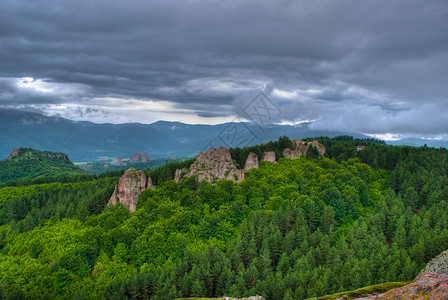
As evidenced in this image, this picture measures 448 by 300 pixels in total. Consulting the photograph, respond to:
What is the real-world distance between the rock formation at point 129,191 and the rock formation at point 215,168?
13.7m

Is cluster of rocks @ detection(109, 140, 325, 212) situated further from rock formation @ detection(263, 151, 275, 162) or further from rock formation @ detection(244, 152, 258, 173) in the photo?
rock formation @ detection(263, 151, 275, 162)

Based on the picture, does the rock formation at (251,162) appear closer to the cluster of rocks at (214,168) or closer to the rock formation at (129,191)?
the cluster of rocks at (214,168)

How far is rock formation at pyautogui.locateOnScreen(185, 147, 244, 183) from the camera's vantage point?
71125mm

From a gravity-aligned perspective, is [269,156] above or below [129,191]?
above

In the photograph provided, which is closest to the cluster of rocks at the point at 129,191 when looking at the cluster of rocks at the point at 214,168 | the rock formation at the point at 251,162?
the cluster of rocks at the point at 214,168

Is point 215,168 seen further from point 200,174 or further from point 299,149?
point 299,149

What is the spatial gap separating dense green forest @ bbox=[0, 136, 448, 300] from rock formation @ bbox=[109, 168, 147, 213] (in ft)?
6.14

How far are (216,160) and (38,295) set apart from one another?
151 feet

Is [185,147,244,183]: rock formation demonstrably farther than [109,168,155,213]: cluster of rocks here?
Yes

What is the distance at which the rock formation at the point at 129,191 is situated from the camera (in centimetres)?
6375

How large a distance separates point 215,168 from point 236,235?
888 inches

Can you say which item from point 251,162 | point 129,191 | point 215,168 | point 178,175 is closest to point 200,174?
point 215,168

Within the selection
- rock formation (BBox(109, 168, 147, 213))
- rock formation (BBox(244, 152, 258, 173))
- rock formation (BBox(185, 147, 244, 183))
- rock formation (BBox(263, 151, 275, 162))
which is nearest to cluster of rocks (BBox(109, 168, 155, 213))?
rock formation (BBox(109, 168, 147, 213))

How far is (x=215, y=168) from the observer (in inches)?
2847
